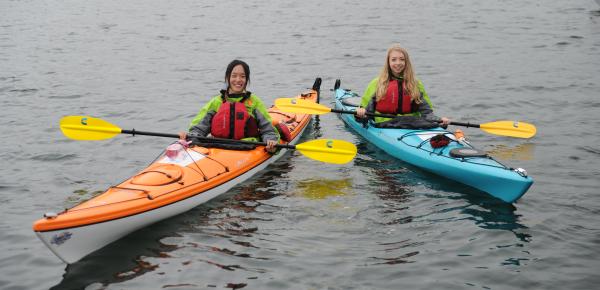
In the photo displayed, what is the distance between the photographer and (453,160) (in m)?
7.43

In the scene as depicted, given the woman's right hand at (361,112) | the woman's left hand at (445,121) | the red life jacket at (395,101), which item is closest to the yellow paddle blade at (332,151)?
the woman's right hand at (361,112)

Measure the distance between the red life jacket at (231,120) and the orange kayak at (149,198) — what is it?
0.73ft

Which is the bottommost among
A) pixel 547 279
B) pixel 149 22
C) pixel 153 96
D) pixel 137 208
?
pixel 547 279

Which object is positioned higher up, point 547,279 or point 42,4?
point 42,4

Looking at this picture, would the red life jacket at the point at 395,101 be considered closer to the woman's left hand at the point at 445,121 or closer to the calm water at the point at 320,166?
the woman's left hand at the point at 445,121

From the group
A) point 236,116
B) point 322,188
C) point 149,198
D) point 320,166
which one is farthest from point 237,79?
point 149,198

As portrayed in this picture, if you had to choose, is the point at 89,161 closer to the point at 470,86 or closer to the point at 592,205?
the point at 592,205

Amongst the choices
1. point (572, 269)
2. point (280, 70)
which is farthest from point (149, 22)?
point (572, 269)

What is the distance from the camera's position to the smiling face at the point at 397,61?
27.6 feet

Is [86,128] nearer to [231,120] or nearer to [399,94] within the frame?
[231,120]

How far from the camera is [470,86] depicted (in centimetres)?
1280

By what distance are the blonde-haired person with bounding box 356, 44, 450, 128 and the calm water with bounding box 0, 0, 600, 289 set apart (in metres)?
0.63

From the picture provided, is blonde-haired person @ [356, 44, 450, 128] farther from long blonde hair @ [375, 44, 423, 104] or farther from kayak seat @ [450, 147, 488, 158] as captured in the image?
kayak seat @ [450, 147, 488, 158]

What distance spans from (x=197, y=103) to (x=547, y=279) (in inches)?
307
